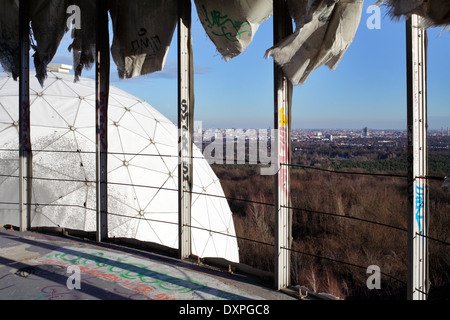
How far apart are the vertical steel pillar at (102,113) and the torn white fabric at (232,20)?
149 centimetres

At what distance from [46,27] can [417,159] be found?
440 centimetres

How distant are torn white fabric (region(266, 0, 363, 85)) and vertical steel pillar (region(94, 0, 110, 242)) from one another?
2412 millimetres

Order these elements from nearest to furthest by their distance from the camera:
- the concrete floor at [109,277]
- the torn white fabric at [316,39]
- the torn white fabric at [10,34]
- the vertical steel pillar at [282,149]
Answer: the torn white fabric at [316,39] < the concrete floor at [109,277] < the vertical steel pillar at [282,149] < the torn white fabric at [10,34]

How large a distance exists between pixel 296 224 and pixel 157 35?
13.1 meters

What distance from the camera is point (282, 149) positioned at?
307 cm

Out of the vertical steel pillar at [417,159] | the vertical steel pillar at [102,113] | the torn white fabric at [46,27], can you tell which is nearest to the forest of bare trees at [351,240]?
the vertical steel pillar at [102,113]

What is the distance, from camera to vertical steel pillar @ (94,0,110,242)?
14.8 feet

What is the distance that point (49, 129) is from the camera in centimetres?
1031

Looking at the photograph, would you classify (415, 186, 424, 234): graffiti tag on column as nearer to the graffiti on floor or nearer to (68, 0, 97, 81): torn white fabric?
the graffiti on floor

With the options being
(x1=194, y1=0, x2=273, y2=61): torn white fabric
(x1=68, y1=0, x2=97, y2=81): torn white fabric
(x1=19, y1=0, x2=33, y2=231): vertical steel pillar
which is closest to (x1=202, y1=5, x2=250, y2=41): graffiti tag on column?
(x1=194, y1=0, x2=273, y2=61): torn white fabric

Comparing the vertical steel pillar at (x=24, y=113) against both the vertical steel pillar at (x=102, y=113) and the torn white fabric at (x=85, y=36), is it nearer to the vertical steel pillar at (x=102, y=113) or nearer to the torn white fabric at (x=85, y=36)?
the torn white fabric at (x=85, y=36)

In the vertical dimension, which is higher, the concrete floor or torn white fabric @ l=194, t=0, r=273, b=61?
torn white fabric @ l=194, t=0, r=273, b=61

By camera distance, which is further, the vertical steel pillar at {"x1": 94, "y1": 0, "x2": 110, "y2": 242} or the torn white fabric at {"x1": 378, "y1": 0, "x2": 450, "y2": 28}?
the vertical steel pillar at {"x1": 94, "y1": 0, "x2": 110, "y2": 242}

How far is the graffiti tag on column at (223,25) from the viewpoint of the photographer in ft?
10.7
